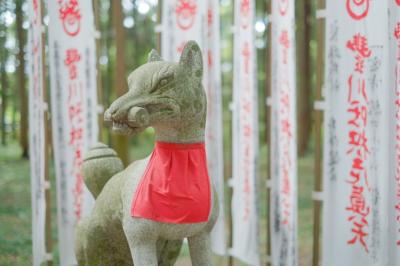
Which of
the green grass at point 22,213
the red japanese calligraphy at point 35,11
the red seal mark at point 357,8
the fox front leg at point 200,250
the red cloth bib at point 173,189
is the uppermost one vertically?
the red japanese calligraphy at point 35,11

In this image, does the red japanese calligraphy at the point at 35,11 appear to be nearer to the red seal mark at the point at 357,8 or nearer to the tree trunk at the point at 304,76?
the red seal mark at the point at 357,8

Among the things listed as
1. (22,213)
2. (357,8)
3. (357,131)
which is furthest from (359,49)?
(22,213)

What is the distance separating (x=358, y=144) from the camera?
11.5 feet

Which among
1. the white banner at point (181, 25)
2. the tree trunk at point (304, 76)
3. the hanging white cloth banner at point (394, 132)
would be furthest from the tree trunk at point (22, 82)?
the hanging white cloth banner at point (394, 132)

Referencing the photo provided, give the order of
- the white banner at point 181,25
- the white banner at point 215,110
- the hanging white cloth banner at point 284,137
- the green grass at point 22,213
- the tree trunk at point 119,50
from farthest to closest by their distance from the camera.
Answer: the green grass at point 22,213 < the tree trunk at point 119,50 < the white banner at point 215,110 < the white banner at point 181,25 < the hanging white cloth banner at point 284,137

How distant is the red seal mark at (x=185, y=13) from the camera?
4.61 m

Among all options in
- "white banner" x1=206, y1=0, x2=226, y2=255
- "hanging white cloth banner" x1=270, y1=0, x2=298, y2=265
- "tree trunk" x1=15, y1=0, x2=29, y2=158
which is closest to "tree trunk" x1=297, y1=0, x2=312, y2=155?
"tree trunk" x1=15, y1=0, x2=29, y2=158

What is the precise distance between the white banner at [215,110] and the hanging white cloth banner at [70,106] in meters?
1.14

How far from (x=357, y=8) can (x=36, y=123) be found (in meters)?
2.50

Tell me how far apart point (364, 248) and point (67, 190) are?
2381mm

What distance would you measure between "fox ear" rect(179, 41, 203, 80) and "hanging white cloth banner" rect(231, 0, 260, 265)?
193 cm

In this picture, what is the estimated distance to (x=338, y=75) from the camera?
3557mm

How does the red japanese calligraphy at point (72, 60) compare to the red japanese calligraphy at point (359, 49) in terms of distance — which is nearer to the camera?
the red japanese calligraphy at point (359, 49)

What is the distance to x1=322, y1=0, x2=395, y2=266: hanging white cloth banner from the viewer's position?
135 inches
